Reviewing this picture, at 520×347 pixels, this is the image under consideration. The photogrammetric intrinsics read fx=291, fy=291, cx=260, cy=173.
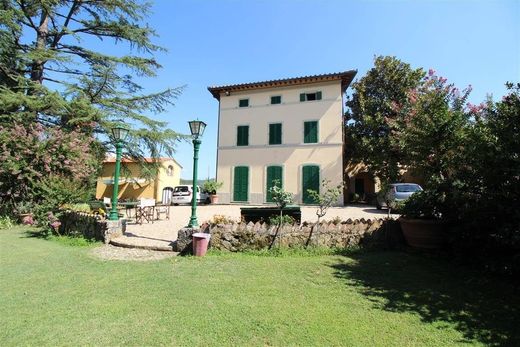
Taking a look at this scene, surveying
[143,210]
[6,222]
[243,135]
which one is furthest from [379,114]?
[6,222]

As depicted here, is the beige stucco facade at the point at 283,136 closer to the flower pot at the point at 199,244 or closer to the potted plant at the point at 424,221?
the potted plant at the point at 424,221

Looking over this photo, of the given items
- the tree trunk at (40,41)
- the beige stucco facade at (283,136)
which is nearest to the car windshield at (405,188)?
the beige stucco facade at (283,136)

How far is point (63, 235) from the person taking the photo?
339 inches

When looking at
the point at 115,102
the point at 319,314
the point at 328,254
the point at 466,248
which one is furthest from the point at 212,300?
the point at 115,102

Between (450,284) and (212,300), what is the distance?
349cm

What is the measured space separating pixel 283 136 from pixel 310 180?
3.25 metres

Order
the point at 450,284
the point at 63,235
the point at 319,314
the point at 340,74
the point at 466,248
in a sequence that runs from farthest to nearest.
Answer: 1. the point at 340,74
2. the point at 63,235
3. the point at 466,248
4. the point at 450,284
5. the point at 319,314

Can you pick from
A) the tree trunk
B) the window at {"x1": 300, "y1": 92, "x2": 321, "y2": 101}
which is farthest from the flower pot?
the window at {"x1": 300, "y1": 92, "x2": 321, "y2": 101}

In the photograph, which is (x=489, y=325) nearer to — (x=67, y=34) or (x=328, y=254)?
(x=328, y=254)

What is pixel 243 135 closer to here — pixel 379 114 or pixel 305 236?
pixel 379 114

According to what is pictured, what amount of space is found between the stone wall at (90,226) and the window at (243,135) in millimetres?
11499

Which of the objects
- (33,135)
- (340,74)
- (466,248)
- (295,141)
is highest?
(340,74)

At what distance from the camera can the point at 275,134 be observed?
1841 cm

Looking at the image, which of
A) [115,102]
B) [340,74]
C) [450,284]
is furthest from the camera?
[340,74]
